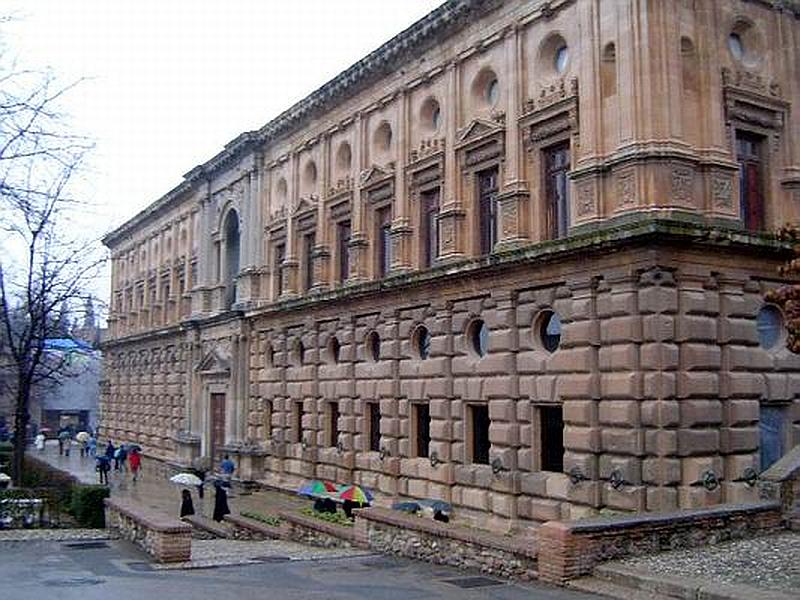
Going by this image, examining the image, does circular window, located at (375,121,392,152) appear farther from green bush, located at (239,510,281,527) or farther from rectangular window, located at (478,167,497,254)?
green bush, located at (239,510,281,527)

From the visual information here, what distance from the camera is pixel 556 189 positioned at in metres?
22.3

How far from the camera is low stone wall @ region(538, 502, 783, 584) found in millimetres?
13945

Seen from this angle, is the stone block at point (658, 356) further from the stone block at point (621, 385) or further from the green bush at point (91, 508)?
the green bush at point (91, 508)

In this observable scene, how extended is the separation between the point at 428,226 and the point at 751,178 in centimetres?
903

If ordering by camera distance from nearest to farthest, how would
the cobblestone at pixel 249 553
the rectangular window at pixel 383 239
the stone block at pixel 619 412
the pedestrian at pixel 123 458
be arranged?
the cobblestone at pixel 249 553 < the stone block at pixel 619 412 < the rectangular window at pixel 383 239 < the pedestrian at pixel 123 458

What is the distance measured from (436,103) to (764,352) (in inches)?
454

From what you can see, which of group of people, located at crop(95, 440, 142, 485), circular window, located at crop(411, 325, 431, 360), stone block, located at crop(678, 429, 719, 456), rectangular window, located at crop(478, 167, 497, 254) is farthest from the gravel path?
group of people, located at crop(95, 440, 142, 485)

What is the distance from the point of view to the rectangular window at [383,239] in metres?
29.3

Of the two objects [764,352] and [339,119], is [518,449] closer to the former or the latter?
[764,352]

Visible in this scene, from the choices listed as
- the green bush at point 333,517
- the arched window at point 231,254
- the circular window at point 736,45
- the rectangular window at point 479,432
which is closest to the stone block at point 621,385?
the rectangular window at point 479,432

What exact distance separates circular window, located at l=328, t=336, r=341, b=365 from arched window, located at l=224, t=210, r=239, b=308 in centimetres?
1100

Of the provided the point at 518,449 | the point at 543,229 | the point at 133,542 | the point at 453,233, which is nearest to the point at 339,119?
the point at 453,233

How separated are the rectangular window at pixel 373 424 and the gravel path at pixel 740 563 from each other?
47.6 feet

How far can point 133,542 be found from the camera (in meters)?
20.1
